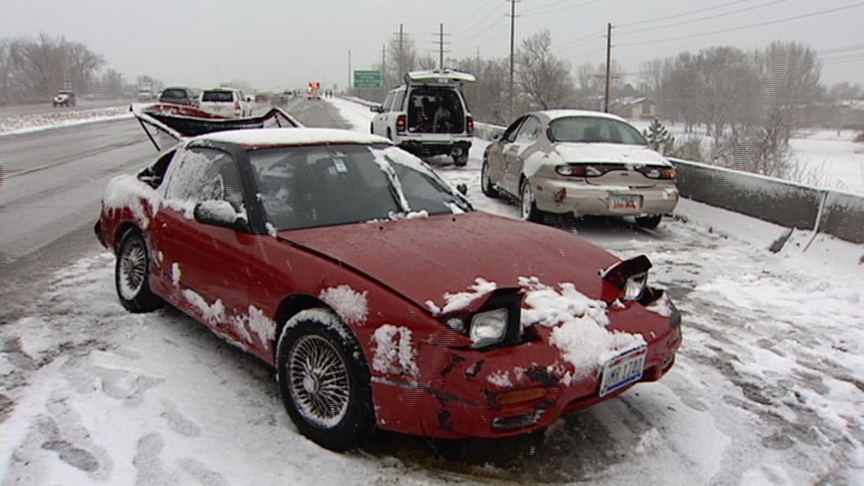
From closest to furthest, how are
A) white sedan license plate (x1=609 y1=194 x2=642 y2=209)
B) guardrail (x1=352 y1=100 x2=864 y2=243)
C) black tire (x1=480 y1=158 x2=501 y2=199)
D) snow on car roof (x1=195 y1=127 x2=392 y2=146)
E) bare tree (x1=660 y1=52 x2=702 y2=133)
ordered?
snow on car roof (x1=195 y1=127 x2=392 y2=146) → guardrail (x1=352 y1=100 x2=864 y2=243) → white sedan license plate (x1=609 y1=194 x2=642 y2=209) → black tire (x1=480 y1=158 x2=501 y2=199) → bare tree (x1=660 y1=52 x2=702 y2=133)

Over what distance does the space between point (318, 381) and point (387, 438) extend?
45 cm

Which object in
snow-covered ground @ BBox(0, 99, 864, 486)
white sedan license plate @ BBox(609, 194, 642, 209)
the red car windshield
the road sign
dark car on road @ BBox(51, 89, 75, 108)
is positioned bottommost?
snow-covered ground @ BBox(0, 99, 864, 486)

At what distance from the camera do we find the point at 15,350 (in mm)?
4121

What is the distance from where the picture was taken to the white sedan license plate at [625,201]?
7.52 m

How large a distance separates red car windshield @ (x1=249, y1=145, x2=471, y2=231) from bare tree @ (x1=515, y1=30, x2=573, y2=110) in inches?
1927

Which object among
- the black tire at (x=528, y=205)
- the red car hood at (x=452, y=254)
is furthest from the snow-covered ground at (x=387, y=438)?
the black tire at (x=528, y=205)

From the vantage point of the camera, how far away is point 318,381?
3096mm

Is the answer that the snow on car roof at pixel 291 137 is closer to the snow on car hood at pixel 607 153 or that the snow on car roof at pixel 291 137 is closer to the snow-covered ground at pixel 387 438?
the snow-covered ground at pixel 387 438

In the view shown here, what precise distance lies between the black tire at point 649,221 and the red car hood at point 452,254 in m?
4.62

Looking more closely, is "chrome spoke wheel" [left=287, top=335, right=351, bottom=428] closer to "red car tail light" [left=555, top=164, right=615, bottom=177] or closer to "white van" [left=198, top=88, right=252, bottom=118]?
"red car tail light" [left=555, top=164, right=615, bottom=177]

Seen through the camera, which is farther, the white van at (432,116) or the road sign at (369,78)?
the road sign at (369,78)

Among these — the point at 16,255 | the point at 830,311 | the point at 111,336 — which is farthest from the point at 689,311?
the point at 16,255

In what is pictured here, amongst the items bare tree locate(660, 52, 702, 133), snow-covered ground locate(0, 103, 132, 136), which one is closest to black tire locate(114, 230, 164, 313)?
snow-covered ground locate(0, 103, 132, 136)

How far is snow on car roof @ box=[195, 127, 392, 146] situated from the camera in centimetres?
420
